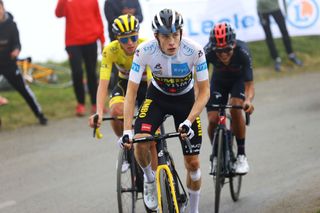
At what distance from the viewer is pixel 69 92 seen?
13500 millimetres

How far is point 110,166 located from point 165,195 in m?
3.50

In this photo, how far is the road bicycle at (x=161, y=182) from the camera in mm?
6027

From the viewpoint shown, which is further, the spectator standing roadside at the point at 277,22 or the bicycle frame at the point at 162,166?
the spectator standing roadside at the point at 277,22

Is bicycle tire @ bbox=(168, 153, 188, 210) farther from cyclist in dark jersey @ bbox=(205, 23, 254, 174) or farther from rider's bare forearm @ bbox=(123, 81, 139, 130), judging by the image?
cyclist in dark jersey @ bbox=(205, 23, 254, 174)

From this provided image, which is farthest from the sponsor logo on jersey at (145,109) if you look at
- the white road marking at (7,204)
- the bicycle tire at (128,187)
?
the white road marking at (7,204)

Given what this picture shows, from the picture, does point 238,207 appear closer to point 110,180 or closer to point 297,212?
point 297,212

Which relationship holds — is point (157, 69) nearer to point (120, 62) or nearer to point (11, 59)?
point (120, 62)

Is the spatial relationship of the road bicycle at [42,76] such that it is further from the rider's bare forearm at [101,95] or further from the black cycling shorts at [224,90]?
the rider's bare forearm at [101,95]

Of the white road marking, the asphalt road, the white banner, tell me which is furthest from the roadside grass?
the white road marking

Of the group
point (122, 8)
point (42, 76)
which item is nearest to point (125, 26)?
point (122, 8)

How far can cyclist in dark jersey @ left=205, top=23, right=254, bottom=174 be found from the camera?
7.70 metres

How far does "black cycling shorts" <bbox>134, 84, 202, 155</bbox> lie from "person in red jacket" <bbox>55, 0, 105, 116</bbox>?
540cm

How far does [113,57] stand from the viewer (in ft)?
24.8

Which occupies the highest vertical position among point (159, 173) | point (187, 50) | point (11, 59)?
point (187, 50)
